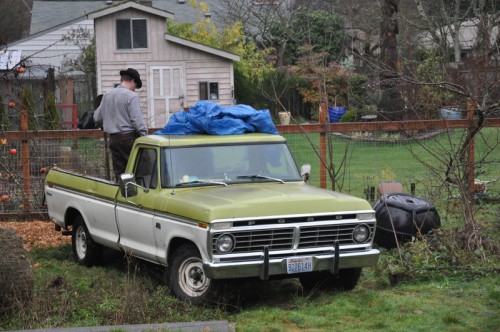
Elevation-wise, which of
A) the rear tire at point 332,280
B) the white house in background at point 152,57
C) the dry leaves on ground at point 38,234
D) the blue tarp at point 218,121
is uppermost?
the white house in background at point 152,57

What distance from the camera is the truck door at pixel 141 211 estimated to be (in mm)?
9594

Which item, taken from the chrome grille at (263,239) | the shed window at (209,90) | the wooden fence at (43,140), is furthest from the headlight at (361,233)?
the shed window at (209,90)

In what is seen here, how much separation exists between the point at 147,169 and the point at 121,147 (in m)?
2.10

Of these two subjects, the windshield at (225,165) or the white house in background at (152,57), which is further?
the white house in background at (152,57)

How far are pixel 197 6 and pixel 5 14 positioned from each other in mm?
8736

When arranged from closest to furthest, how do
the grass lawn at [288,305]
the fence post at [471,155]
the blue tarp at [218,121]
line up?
1. the grass lawn at [288,305]
2. the blue tarp at [218,121]
3. the fence post at [471,155]

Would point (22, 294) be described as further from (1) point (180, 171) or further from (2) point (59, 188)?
(2) point (59, 188)

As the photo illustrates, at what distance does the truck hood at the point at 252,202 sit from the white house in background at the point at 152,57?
78.9ft

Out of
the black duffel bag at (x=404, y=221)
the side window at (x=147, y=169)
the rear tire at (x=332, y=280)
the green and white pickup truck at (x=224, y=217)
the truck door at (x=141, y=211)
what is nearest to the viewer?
the green and white pickup truck at (x=224, y=217)

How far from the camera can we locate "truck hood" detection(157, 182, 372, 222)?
8.54 meters

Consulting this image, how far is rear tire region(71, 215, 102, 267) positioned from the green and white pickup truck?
3cm

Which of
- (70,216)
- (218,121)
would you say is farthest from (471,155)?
(70,216)

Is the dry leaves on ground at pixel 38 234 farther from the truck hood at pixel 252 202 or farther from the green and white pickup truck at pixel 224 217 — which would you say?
the truck hood at pixel 252 202

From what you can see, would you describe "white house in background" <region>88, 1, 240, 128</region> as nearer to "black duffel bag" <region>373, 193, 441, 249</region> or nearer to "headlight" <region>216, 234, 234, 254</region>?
"black duffel bag" <region>373, 193, 441, 249</region>
